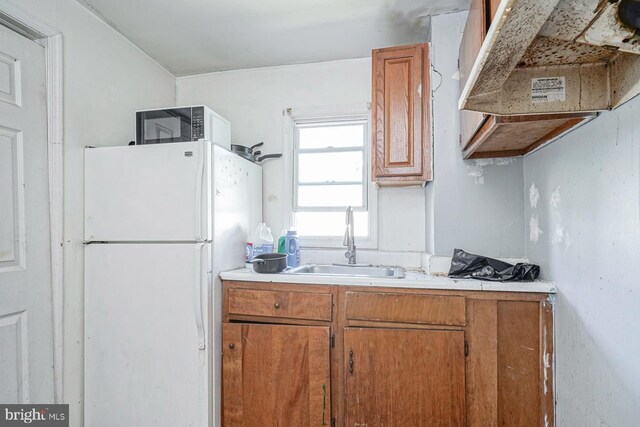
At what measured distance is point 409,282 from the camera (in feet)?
5.08

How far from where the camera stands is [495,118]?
1.17 metres

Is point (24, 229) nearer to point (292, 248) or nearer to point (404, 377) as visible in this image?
point (292, 248)

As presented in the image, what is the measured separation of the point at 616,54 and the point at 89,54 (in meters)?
2.48

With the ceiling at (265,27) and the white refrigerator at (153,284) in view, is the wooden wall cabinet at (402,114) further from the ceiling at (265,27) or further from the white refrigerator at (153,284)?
the white refrigerator at (153,284)

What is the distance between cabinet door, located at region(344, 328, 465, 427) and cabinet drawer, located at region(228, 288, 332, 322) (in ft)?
0.63

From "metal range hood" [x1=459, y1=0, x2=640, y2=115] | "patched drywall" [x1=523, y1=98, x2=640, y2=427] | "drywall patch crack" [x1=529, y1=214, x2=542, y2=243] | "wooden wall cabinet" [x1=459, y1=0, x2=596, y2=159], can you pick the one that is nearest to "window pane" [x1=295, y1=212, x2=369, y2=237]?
"wooden wall cabinet" [x1=459, y1=0, x2=596, y2=159]

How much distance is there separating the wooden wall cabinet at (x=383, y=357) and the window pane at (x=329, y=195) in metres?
0.90

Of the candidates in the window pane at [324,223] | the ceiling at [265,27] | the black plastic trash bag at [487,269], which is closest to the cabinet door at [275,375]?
the black plastic trash bag at [487,269]

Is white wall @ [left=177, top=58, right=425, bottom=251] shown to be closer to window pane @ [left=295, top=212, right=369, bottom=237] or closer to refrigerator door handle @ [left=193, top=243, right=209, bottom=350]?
window pane @ [left=295, top=212, right=369, bottom=237]

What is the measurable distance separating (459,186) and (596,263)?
798 mm

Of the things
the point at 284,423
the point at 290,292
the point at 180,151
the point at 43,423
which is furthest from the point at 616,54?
the point at 43,423

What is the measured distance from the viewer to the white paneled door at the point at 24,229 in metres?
1.43

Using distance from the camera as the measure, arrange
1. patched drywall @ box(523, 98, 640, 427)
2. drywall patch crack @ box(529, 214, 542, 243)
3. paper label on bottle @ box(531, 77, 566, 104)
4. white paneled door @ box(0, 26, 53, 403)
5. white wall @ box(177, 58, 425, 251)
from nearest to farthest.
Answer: patched drywall @ box(523, 98, 640, 427) < paper label on bottle @ box(531, 77, 566, 104) < white paneled door @ box(0, 26, 53, 403) < drywall patch crack @ box(529, 214, 542, 243) < white wall @ box(177, 58, 425, 251)

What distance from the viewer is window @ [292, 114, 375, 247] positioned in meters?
2.35
